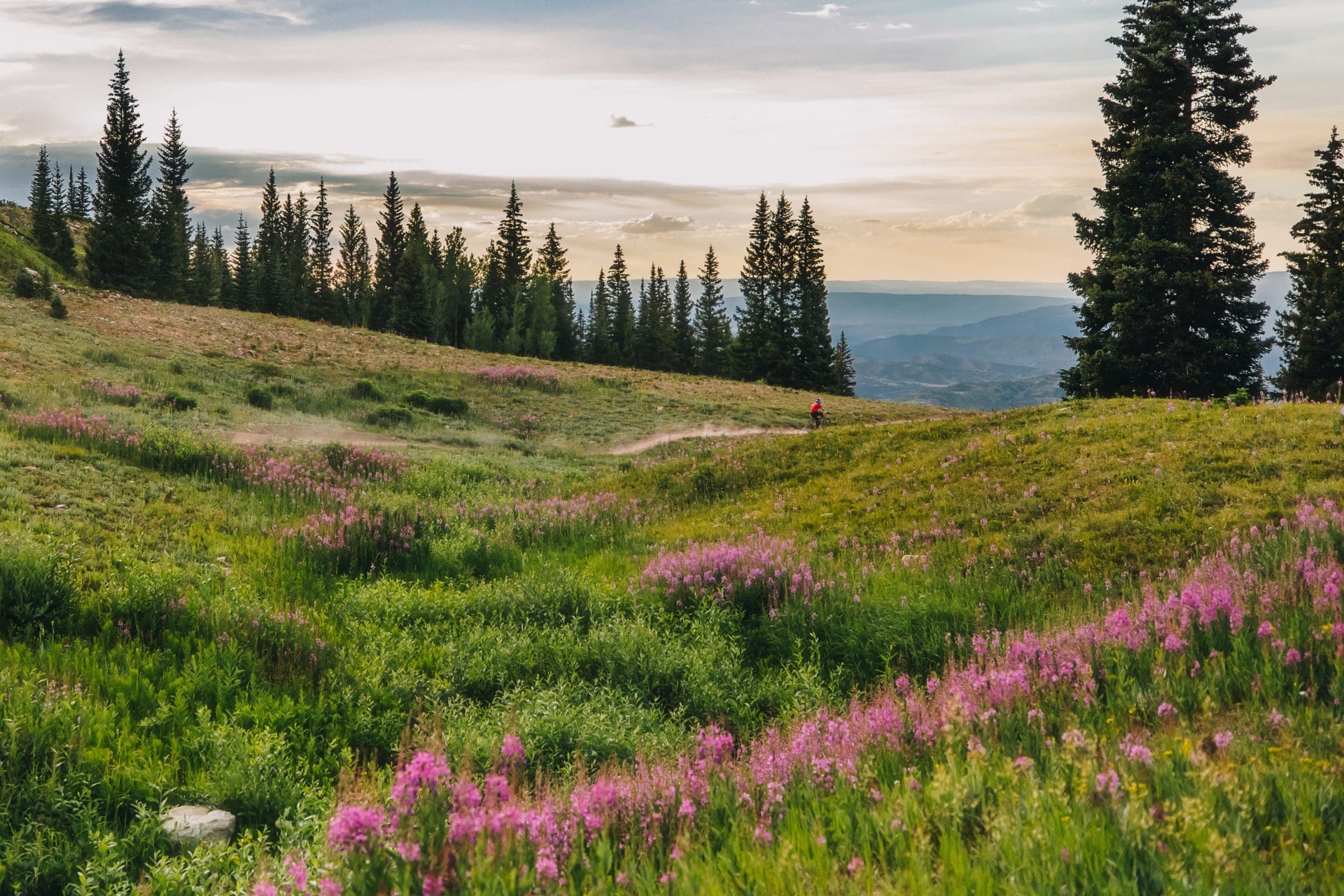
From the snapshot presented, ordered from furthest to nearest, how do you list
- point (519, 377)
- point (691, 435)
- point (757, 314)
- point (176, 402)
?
1. point (757, 314)
2. point (519, 377)
3. point (691, 435)
4. point (176, 402)

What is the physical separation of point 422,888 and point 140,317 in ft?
126

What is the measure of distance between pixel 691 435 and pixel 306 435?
45.1 feet

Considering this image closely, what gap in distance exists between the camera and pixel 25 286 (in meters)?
30.4

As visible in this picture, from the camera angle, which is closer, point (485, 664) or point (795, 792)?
point (795, 792)

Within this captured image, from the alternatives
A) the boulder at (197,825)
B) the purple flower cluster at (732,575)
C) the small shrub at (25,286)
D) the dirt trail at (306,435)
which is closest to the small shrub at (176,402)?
the dirt trail at (306,435)

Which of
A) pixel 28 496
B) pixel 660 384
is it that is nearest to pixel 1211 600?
pixel 28 496

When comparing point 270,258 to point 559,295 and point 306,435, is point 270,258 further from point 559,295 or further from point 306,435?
point 306,435

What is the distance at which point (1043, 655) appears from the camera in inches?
196

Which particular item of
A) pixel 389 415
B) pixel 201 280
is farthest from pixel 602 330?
pixel 389 415

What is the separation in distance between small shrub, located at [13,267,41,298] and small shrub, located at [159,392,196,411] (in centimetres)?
1682

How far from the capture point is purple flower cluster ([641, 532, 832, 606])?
8273mm

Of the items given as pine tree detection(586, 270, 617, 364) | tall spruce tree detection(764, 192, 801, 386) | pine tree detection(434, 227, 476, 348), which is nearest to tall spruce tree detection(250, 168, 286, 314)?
pine tree detection(434, 227, 476, 348)

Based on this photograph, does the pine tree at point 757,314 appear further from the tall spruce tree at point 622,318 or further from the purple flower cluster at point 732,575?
the purple flower cluster at point 732,575

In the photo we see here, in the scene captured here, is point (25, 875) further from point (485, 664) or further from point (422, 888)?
point (485, 664)
